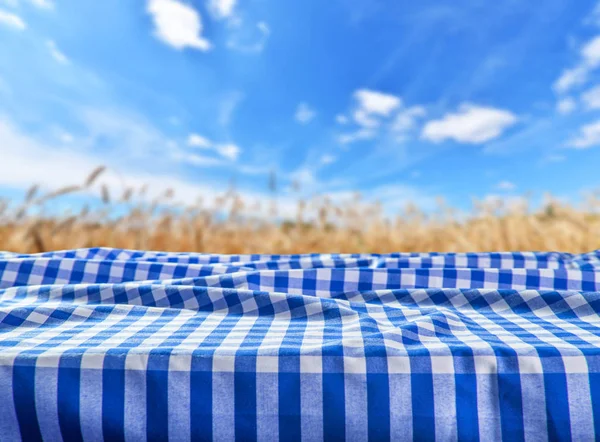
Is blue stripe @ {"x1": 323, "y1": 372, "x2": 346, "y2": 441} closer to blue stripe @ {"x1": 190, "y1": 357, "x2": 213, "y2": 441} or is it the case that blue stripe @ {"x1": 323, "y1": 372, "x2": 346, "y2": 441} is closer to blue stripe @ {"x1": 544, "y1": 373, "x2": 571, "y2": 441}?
blue stripe @ {"x1": 190, "y1": 357, "x2": 213, "y2": 441}

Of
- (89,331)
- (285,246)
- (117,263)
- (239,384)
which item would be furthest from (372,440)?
(285,246)

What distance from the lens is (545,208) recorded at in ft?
8.05

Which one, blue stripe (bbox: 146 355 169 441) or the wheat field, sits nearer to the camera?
blue stripe (bbox: 146 355 169 441)

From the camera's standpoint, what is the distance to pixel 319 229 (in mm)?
2367

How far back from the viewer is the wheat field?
2271 mm

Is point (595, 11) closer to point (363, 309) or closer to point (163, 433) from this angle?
point (363, 309)

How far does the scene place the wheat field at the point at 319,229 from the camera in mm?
2271

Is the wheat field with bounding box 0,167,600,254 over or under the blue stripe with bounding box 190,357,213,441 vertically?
over

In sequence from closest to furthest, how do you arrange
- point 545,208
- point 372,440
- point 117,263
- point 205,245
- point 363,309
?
point 372,440 < point 363,309 < point 117,263 < point 205,245 < point 545,208

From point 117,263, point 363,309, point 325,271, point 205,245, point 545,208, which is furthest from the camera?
point 545,208

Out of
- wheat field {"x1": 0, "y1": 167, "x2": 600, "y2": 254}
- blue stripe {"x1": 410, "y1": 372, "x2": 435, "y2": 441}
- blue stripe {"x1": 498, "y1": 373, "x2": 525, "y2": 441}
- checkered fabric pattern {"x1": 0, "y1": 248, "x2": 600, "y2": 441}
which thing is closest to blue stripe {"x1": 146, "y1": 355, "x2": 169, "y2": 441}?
checkered fabric pattern {"x1": 0, "y1": 248, "x2": 600, "y2": 441}

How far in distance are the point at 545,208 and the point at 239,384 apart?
216 cm

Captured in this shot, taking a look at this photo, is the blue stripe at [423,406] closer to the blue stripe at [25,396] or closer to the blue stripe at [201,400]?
the blue stripe at [201,400]

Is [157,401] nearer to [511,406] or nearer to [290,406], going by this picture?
[290,406]
